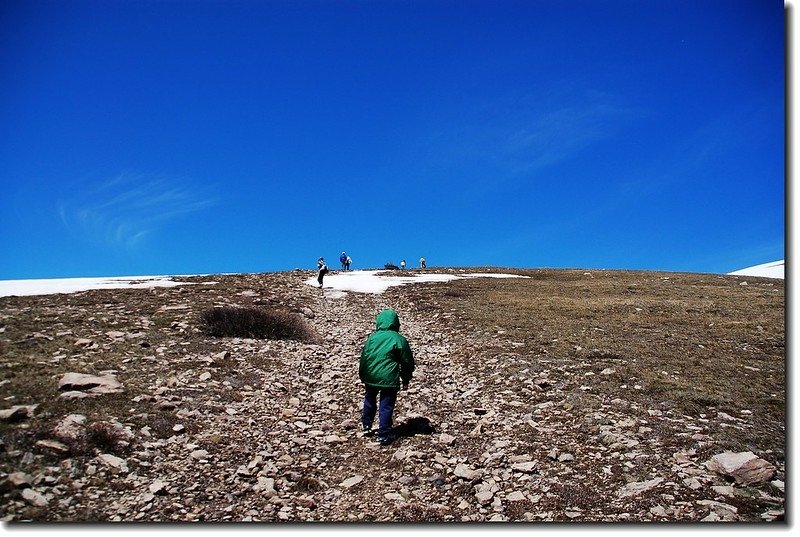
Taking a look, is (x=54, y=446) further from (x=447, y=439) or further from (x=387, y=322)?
(x=447, y=439)

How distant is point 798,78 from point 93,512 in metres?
11.4

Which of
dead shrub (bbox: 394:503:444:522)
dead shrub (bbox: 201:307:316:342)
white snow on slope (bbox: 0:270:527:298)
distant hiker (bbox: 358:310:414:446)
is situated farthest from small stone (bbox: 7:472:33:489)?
white snow on slope (bbox: 0:270:527:298)

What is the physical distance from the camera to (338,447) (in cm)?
Result: 859

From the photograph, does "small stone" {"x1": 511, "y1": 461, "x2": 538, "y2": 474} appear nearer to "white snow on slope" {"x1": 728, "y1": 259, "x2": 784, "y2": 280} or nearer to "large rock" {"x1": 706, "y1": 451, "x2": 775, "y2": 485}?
"large rock" {"x1": 706, "y1": 451, "x2": 775, "y2": 485}

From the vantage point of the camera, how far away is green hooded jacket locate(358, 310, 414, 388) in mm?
9000

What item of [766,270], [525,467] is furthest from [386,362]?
[766,270]

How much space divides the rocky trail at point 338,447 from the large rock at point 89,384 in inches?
8.3

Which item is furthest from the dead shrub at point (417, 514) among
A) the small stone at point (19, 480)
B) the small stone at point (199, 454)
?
the small stone at point (19, 480)

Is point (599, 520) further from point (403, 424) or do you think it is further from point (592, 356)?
point (592, 356)

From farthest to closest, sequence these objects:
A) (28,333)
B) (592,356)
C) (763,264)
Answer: (763,264) < (592,356) < (28,333)

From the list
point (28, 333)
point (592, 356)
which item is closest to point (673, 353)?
point (592, 356)

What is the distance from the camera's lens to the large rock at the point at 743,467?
673 centimetres

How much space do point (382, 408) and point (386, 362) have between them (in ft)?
2.83

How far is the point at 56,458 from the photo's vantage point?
6.79 m
